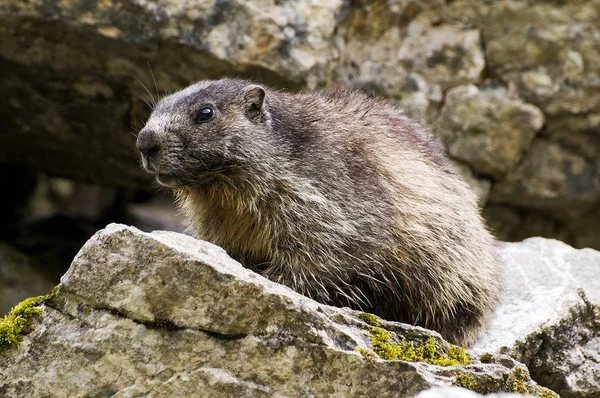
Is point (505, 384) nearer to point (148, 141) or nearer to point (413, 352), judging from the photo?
point (413, 352)

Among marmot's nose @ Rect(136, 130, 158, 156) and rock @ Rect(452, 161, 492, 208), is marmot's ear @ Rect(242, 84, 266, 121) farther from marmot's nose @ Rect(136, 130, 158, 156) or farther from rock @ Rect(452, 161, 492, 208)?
rock @ Rect(452, 161, 492, 208)

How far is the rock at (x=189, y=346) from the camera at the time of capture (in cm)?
430

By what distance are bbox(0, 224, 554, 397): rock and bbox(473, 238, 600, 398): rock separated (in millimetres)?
1450

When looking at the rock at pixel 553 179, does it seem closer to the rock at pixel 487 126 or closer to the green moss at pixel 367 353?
the rock at pixel 487 126

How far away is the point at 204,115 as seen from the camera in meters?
5.82

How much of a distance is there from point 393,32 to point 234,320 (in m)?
5.08

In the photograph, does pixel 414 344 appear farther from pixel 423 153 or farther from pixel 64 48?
pixel 64 48

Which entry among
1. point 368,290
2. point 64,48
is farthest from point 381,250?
point 64,48

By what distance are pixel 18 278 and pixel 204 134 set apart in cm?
447

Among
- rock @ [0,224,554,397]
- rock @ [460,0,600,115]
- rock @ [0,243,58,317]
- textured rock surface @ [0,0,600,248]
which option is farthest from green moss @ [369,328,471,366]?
rock @ [0,243,58,317]

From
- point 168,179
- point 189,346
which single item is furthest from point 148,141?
point 189,346

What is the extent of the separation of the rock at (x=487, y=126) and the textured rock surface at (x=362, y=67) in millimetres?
15

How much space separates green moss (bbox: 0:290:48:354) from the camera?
14.4ft

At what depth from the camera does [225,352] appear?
432 centimetres
